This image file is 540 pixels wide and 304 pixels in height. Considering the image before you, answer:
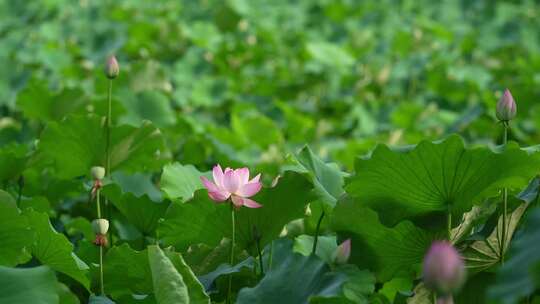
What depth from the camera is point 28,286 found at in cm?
104

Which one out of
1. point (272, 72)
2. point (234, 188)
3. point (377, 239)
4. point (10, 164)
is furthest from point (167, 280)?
point (272, 72)

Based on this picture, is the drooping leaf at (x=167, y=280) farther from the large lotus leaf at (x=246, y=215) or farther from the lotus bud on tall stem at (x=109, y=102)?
the lotus bud on tall stem at (x=109, y=102)

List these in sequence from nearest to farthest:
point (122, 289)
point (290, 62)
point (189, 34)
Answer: point (122, 289), point (189, 34), point (290, 62)

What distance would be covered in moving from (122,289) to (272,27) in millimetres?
3866

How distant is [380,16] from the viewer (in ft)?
17.6

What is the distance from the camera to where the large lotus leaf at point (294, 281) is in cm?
106

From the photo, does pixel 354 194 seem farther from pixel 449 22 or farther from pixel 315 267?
pixel 449 22

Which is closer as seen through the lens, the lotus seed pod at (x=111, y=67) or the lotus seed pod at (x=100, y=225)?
the lotus seed pod at (x=100, y=225)

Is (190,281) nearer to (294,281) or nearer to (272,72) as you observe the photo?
(294,281)

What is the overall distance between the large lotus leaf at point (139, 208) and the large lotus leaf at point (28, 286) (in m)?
0.39

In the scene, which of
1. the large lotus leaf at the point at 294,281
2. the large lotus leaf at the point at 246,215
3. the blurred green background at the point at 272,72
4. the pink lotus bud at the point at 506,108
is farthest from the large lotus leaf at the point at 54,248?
the blurred green background at the point at 272,72

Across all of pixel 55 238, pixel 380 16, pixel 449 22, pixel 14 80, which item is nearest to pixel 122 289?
pixel 55 238

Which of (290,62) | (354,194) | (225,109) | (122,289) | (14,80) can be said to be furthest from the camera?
(290,62)

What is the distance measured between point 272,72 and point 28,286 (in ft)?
10.6
